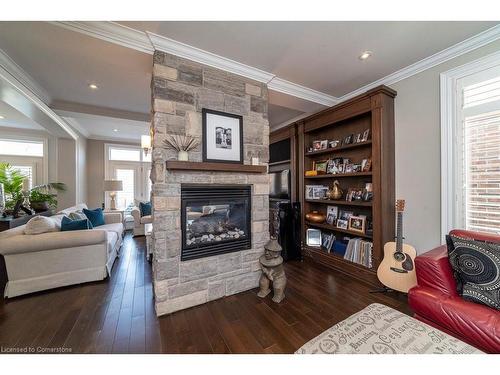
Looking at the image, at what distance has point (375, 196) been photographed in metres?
2.37

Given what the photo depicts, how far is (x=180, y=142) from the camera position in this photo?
192 centimetres

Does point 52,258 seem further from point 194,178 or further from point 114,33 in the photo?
point 114,33

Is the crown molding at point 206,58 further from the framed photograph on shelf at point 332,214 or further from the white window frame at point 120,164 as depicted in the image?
the white window frame at point 120,164

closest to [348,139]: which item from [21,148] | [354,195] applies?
[354,195]

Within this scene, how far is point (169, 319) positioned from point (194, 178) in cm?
128

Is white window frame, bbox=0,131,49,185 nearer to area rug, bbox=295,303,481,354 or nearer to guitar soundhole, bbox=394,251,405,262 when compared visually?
area rug, bbox=295,303,481,354

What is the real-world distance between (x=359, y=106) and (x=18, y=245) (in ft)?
13.8

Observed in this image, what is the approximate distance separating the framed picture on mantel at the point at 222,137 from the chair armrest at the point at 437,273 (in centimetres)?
183

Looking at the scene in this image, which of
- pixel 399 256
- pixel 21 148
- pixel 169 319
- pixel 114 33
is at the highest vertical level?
pixel 114 33

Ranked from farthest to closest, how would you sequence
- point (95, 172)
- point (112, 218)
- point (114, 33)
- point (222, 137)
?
1. point (95, 172)
2. point (112, 218)
3. point (222, 137)
4. point (114, 33)

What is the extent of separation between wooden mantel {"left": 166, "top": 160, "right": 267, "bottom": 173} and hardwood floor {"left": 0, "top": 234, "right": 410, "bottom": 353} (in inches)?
52.8

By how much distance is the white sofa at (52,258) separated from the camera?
212 cm
